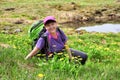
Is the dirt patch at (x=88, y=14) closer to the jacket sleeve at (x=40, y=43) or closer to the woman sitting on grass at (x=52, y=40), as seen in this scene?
the woman sitting on grass at (x=52, y=40)

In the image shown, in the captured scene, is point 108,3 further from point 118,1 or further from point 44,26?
point 44,26

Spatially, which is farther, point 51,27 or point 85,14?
point 85,14

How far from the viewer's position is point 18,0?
3431 centimetres

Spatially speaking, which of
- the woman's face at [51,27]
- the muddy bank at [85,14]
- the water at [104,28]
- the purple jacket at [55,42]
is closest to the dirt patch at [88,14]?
the muddy bank at [85,14]

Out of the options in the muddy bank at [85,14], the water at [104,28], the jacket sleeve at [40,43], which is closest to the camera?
the jacket sleeve at [40,43]

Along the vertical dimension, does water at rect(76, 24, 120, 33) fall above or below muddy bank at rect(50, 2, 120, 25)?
below

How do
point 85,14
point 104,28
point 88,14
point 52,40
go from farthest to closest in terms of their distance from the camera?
point 88,14 < point 85,14 < point 104,28 < point 52,40

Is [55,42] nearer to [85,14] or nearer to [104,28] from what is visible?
[104,28]

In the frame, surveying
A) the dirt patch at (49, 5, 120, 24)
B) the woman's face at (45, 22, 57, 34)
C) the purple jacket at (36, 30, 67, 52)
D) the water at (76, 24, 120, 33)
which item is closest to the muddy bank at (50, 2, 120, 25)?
the dirt patch at (49, 5, 120, 24)

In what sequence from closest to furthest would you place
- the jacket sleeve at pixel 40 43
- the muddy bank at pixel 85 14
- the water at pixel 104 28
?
the jacket sleeve at pixel 40 43, the water at pixel 104 28, the muddy bank at pixel 85 14

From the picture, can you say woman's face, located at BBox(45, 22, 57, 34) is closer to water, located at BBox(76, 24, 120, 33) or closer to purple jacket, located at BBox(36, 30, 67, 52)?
purple jacket, located at BBox(36, 30, 67, 52)

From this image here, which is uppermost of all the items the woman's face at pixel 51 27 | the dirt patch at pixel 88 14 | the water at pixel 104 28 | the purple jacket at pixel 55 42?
the woman's face at pixel 51 27

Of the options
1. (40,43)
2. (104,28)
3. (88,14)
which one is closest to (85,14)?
(88,14)

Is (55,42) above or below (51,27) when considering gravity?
below
